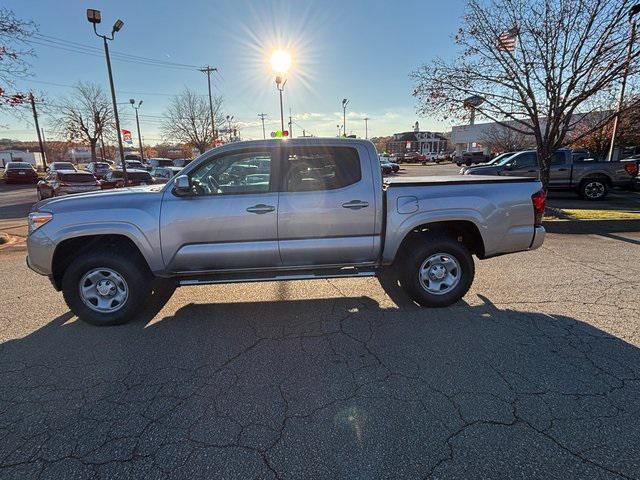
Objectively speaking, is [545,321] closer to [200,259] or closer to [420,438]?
[420,438]

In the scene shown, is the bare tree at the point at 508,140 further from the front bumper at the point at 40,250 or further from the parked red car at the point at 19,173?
the parked red car at the point at 19,173

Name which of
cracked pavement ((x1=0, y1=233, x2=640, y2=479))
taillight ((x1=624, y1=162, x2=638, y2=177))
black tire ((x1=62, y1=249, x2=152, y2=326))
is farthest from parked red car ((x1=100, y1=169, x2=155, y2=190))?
taillight ((x1=624, y1=162, x2=638, y2=177))

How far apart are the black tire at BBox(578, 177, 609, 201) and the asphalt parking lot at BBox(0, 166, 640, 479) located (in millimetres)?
10559

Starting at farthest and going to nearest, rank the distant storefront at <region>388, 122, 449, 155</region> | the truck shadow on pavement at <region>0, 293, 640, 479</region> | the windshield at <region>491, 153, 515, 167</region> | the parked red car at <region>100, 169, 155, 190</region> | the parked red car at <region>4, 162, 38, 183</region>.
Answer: the distant storefront at <region>388, 122, 449, 155</region> → the parked red car at <region>4, 162, 38, 183</region> → the parked red car at <region>100, 169, 155, 190</region> → the windshield at <region>491, 153, 515, 167</region> → the truck shadow on pavement at <region>0, 293, 640, 479</region>

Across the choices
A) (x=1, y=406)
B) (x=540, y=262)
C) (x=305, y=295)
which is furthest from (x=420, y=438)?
(x=540, y=262)

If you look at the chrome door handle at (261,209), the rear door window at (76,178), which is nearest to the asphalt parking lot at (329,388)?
the chrome door handle at (261,209)

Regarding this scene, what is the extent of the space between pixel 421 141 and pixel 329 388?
92.1 meters

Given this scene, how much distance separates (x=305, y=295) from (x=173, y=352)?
6.16 ft

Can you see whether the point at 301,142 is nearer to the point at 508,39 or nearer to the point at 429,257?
the point at 429,257

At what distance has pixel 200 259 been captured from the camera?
3963 millimetres

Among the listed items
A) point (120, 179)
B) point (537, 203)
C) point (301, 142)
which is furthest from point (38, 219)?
point (120, 179)

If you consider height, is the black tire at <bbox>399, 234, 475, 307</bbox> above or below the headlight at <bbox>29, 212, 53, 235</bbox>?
below

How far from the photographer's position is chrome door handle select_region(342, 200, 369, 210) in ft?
13.2

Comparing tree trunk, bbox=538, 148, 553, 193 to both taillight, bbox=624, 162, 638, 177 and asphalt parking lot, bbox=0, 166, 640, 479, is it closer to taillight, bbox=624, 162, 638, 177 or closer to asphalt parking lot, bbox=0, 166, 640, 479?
taillight, bbox=624, 162, 638, 177
